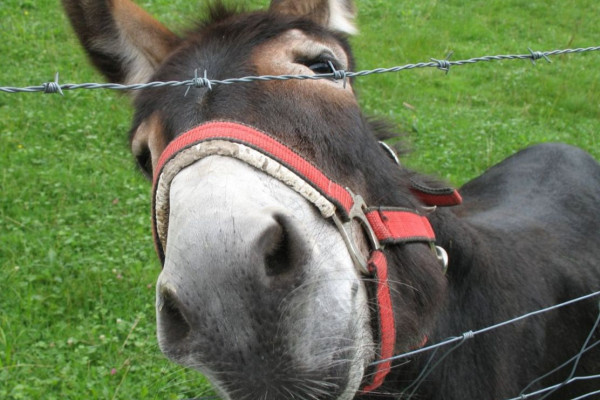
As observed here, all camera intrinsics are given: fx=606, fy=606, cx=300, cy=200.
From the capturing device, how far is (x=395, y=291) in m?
1.94

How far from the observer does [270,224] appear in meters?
1.43

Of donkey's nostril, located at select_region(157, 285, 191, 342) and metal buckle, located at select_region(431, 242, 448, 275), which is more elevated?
donkey's nostril, located at select_region(157, 285, 191, 342)

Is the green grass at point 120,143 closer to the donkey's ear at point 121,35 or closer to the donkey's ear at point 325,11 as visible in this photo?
the donkey's ear at point 121,35

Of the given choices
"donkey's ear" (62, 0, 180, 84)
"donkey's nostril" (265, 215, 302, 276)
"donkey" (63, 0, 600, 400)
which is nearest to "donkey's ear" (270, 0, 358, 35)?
"donkey" (63, 0, 600, 400)

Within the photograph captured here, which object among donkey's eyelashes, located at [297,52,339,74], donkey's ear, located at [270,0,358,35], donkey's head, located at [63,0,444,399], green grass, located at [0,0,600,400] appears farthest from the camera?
green grass, located at [0,0,600,400]

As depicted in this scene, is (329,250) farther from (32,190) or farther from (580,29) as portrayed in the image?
(580,29)

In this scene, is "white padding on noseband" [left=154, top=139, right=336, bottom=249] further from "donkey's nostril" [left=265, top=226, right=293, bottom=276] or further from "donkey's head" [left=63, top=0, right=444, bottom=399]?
"donkey's nostril" [left=265, top=226, right=293, bottom=276]

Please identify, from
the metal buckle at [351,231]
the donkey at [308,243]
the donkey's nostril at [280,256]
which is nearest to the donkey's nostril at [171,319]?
the donkey at [308,243]

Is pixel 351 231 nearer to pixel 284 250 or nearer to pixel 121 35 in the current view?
pixel 284 250

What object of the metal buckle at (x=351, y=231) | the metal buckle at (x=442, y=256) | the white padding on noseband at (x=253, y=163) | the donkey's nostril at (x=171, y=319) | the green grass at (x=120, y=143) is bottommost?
the green grass at (x=120, y=143)

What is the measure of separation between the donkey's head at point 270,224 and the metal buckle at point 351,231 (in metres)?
0.01

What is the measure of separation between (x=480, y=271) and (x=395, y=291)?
2.26ft

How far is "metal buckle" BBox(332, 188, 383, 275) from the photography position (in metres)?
1.69

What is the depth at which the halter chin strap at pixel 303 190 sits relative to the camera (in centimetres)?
163
